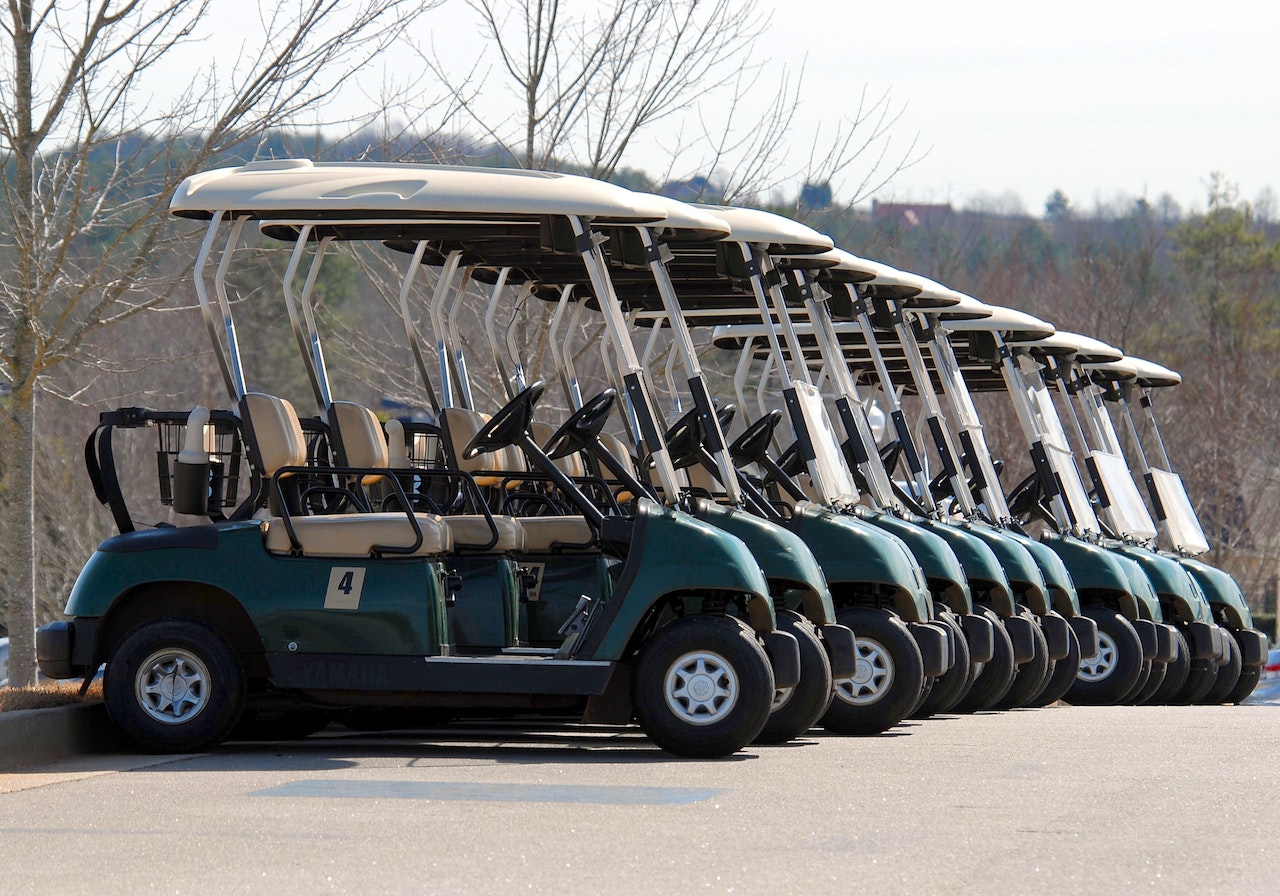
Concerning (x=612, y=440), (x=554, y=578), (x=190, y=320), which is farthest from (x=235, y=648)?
(x=190, y=320)

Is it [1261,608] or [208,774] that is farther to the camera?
[1261,608]

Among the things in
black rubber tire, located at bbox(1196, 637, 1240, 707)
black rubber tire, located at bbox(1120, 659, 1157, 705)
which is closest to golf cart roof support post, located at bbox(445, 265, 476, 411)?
black rubber tire, located at bbox(1120, 659, 1157, 705)

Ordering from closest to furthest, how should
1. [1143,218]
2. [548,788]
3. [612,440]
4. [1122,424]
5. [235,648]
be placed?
[548,788], [235,648], [612,440], [1122,424], [1143,218]

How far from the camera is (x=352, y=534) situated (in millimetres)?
8570

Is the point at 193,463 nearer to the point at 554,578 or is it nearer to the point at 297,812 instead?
the point at 554,578

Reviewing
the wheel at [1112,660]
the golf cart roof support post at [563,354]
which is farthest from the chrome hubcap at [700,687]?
the wheel at [1112,660]

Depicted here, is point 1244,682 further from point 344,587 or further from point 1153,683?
point 344,587

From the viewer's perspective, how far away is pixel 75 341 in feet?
34.3

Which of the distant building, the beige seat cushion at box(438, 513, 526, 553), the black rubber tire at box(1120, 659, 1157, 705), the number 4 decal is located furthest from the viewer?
the distant building

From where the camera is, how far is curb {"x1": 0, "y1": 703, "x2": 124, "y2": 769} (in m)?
8.12

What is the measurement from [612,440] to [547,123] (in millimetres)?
4593

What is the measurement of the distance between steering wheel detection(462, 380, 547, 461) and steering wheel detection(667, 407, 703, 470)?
86 cm

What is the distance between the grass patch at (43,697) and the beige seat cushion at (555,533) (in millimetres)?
2121

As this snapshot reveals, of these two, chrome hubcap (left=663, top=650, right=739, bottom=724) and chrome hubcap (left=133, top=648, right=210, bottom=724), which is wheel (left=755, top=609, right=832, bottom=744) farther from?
chrome hubcap (left=133, top=648, right=210, bottom=724)
